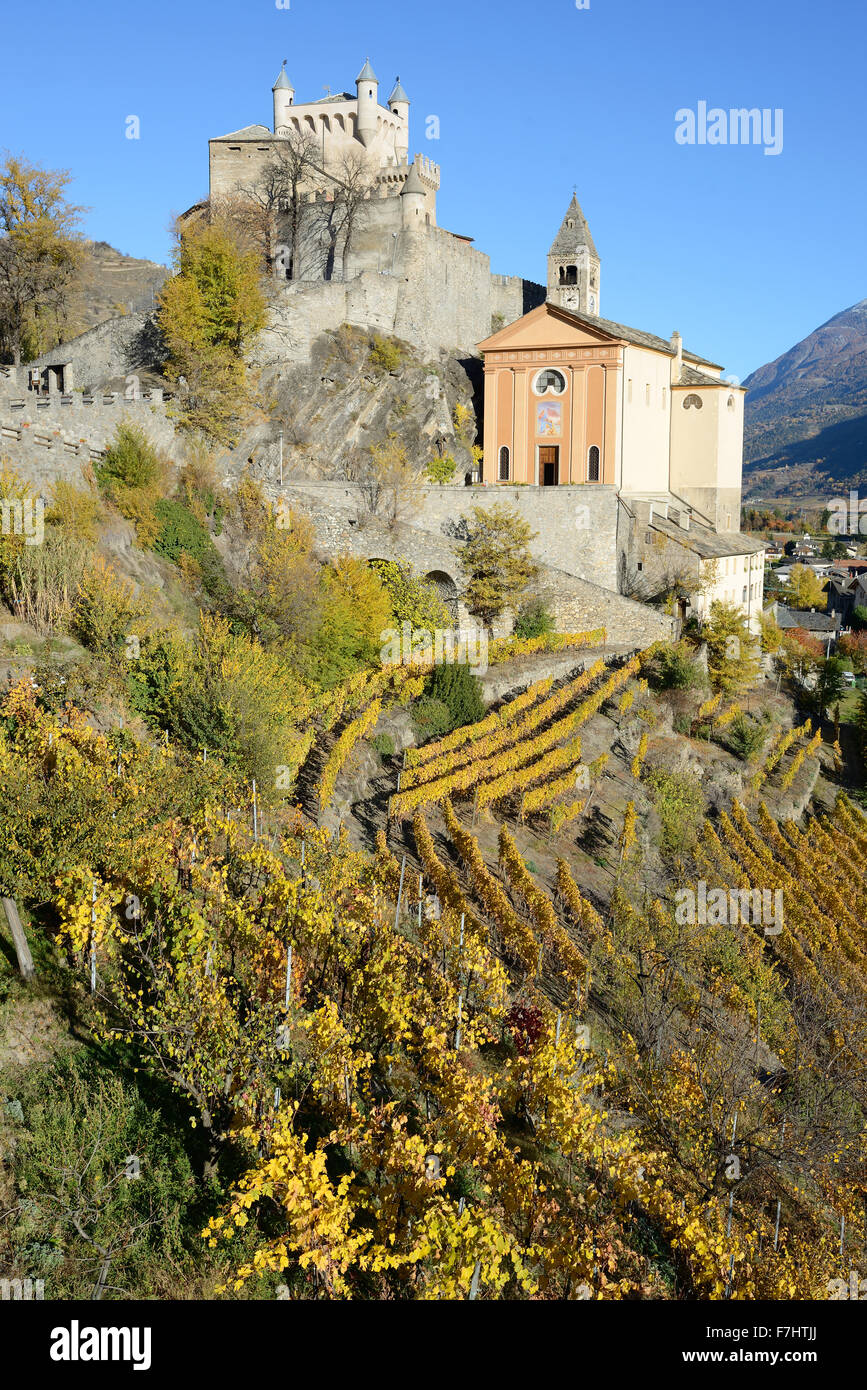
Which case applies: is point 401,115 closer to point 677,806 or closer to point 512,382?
point 512,382

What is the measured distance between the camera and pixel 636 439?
42062 millimetres

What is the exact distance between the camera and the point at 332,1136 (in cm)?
1141

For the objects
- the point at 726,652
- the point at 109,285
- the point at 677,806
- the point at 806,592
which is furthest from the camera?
the point at 806,592

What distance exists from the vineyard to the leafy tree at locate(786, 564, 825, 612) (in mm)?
58821

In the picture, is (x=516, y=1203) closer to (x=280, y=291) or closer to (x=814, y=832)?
(x=814, y=832)

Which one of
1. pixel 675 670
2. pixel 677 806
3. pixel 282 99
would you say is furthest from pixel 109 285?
pixel 677 806

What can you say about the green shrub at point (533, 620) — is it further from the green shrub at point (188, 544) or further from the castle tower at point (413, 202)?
the castle tower at point (413, 202)

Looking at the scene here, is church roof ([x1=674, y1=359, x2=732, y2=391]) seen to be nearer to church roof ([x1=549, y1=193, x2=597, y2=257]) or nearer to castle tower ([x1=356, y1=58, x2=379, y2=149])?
church roof ([x1=549, y1=193, x2=597, y2=257])

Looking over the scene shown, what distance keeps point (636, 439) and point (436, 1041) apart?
3301 cm

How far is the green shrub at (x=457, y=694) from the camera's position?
28188 mm

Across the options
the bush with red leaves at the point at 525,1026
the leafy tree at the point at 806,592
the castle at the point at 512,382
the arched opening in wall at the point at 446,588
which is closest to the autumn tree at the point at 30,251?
the castle at the point at 512,382

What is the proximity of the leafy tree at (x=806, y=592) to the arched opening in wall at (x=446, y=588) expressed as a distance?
51.9 metres

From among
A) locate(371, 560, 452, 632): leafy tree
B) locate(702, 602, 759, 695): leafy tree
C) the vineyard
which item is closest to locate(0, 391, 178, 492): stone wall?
locate(371, 560, 452, 632): leafy tree
